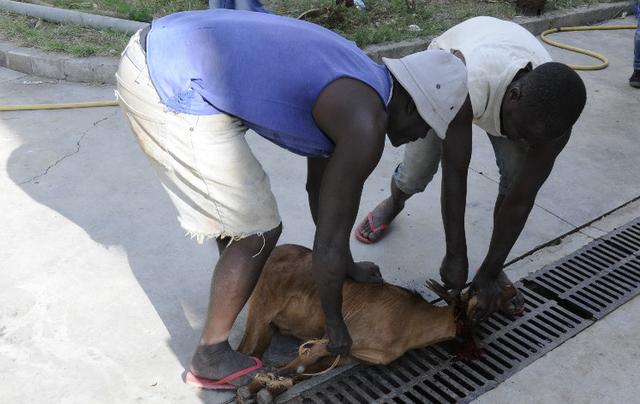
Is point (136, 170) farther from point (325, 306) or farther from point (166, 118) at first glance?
point (325, 306)

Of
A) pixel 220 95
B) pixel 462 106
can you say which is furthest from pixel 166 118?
pixel 462 106

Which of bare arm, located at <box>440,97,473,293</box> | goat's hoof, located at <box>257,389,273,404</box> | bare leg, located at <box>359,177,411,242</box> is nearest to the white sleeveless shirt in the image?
bare arm, located at <box>440,97,473,293</box>

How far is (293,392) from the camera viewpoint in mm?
2363

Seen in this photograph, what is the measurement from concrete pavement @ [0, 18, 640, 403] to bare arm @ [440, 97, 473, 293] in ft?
1.51

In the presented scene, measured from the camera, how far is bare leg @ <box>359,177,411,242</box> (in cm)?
322

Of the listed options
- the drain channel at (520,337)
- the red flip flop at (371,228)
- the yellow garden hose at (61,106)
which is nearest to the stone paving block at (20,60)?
the yellow garden hose at (61,106)

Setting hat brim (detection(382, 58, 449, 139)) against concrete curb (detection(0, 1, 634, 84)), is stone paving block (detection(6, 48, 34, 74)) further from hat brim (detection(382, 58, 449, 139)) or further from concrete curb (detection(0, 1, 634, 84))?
hat brim (detection(382, 58, 449, 139))

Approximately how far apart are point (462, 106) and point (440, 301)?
0.94 meters

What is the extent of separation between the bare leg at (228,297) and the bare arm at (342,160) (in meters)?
0.35

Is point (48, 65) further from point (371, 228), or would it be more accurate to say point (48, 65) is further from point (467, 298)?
point (467, 298)

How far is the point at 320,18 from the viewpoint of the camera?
562 cm

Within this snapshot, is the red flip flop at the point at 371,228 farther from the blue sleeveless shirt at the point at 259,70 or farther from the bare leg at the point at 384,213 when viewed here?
the blue sleeveless shirt at the point at 259,70

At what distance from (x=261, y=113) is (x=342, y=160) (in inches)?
12.6

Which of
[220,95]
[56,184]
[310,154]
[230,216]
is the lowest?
[56,184]
